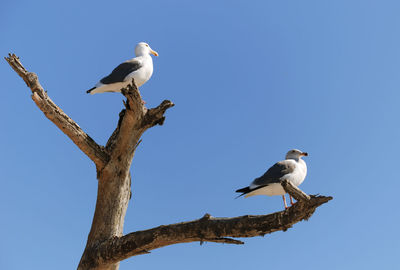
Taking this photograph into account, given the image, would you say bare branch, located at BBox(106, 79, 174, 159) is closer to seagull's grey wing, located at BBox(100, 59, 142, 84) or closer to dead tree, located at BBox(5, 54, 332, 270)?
dead tree, located at BBox(5, 54, 332, 270)

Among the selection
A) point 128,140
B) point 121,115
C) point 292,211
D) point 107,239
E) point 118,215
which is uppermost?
point 121,115

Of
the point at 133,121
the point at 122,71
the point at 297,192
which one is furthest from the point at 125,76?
the point at 297,192

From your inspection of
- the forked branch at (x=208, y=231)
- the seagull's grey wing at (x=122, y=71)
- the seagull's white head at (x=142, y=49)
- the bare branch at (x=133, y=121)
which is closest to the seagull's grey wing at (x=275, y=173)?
the bare branch at (x=133, y=121)

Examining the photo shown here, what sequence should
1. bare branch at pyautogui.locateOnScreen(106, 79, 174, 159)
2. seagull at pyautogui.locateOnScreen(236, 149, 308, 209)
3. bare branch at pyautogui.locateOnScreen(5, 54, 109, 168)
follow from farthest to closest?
seagull at pyautogui.locateOnScreen(236, 149, 308, 209) < bare branch at pyautogui.locateOnScreen(106, 79, 174, 159) < bare branch at pyautogui.locateOnScreen(5, 54, 109, 168)

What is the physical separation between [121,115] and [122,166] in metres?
1.10

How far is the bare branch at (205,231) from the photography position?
17.8 ft

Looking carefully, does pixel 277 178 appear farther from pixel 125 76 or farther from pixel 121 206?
pixel 125 76

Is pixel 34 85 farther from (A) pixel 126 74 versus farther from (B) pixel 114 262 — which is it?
(B) pixel 114 262

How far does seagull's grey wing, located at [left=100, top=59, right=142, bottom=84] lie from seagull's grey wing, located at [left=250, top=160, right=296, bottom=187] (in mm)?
3923

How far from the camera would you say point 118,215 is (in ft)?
23.5

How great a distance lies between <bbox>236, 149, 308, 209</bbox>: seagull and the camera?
26.8ft

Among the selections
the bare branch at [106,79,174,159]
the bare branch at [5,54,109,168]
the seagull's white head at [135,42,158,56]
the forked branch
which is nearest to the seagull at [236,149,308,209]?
the bare branch at [106,79,174,159]

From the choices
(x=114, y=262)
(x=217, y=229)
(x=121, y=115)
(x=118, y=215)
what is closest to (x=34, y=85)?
(x=121, y=115)

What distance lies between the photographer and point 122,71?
9773 mm
